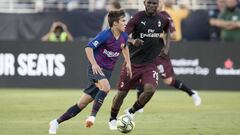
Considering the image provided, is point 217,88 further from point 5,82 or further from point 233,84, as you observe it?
point 5,82

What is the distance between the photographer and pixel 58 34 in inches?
1093

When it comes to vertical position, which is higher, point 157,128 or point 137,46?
point 137,46

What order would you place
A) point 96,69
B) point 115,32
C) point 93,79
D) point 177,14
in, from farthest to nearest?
point 177,14, point 115,32, point 93,79, point 96,69

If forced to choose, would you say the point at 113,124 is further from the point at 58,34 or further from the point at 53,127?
the point at 58,34

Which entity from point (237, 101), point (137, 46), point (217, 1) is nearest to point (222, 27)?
point (217, 1)

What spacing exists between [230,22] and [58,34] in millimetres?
5619

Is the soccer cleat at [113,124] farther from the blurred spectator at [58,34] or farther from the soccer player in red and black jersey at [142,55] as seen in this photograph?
the blurred spectator at [58,34]

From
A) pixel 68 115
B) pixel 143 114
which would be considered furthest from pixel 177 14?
pixel 68 115

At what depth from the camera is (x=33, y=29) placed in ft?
94.8

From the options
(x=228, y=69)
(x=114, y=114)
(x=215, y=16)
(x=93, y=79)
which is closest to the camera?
(x=93, y=79)

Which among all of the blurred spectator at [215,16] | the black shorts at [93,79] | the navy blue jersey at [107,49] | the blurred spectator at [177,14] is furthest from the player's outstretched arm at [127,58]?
the blurred spectator at [215,16]

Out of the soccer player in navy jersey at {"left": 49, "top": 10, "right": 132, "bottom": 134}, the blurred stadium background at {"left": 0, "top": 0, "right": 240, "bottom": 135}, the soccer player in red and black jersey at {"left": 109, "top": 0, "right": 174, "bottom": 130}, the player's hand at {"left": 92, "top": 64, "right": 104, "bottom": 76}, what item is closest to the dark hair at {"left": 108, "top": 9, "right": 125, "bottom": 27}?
the soccer player in navy jersey at {"left": 49, "top": 10, "right": 132, "bottom": 134}

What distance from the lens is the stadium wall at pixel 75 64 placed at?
87.6 ft

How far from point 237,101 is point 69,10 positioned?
336 inches
